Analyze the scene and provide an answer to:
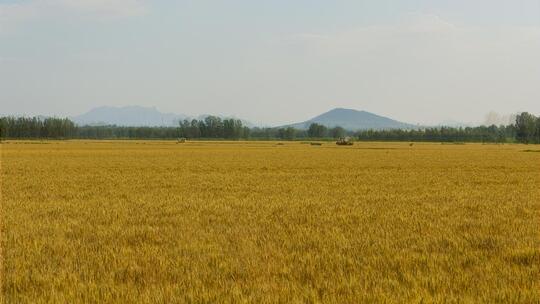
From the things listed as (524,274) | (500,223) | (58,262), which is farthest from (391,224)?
(58,262)

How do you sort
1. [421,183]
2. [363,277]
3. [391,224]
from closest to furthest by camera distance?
[363,277]
[391,224]
[421,183]

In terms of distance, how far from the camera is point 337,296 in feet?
22.2

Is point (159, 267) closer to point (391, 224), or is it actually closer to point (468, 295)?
point (468, 295)

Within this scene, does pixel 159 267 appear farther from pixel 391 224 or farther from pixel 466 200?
pixel 466 200

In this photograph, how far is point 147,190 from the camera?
22.5m

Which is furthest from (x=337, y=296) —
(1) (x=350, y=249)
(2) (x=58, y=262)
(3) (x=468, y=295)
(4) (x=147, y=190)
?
(4) (x=147, y=190)

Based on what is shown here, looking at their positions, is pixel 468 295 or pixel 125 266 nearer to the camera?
pixel 468 295

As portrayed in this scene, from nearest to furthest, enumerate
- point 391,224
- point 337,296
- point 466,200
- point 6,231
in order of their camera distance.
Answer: point 337,296, point 6,231, point 391,224, point 466,200

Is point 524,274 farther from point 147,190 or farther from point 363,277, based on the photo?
point 147,190

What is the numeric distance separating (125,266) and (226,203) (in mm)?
8920

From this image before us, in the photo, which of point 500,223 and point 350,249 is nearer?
point 350,249

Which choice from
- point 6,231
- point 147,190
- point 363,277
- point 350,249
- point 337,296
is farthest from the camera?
point 147,190

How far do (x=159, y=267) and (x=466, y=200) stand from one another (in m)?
13.5

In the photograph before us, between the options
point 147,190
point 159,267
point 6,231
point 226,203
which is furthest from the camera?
point 147,190
